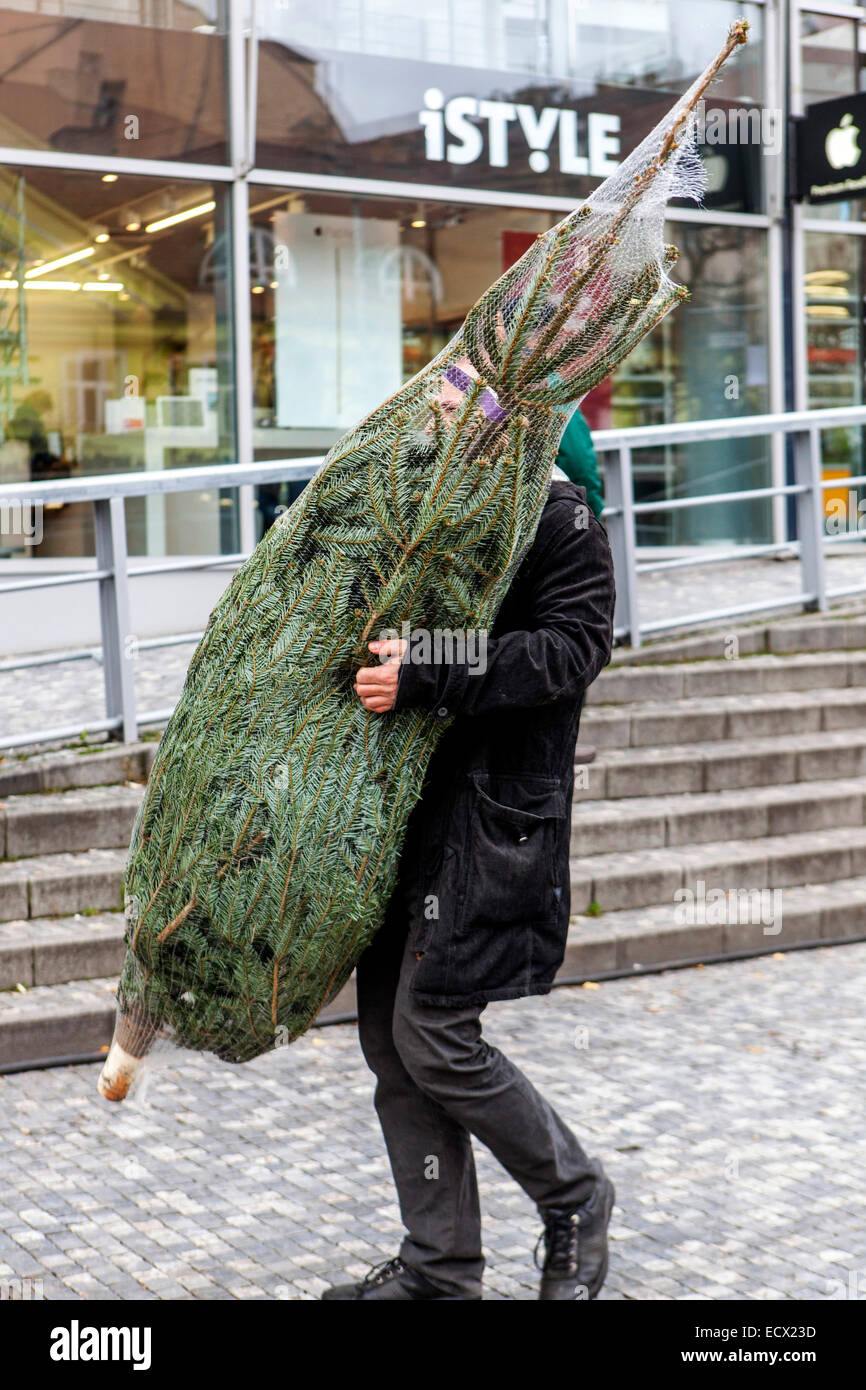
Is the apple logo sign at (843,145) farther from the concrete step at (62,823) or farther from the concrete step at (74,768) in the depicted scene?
the concrete step at (62,823)

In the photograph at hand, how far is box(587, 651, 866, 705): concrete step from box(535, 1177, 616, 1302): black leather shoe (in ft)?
14.5

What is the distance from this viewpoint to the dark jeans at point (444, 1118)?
2.91 meters

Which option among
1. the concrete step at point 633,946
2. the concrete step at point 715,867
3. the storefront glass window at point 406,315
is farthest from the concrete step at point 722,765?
the storefront glass window at point 406,315

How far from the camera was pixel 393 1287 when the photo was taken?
3.08 metres

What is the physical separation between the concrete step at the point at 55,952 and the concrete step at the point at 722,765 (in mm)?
2209

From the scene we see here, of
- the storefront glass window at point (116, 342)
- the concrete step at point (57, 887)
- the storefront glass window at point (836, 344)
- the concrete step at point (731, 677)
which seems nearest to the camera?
the concrete step at point (57, 887)

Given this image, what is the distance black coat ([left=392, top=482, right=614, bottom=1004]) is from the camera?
2.85 metres

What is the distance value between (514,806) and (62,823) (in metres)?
3.21

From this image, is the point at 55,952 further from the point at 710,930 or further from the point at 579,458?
the point at 579,458

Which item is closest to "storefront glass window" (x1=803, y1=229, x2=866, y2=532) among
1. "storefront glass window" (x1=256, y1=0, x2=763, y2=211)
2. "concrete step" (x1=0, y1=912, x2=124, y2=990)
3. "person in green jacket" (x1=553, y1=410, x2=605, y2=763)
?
"storefront glass window" (x1=256, y1=0, x2=763, y2=211)

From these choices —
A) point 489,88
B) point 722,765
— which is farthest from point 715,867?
point 489,88

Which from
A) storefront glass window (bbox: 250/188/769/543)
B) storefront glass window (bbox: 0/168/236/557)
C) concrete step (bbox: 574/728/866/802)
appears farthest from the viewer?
storefront glass window (bbox: 250/188/769/543)

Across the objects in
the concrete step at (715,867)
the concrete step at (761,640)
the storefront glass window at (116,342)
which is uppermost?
the storefront glass window at (116,342)

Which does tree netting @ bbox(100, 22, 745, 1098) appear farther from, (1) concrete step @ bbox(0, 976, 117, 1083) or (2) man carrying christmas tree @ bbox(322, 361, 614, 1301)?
(1) concrete step @ bbox(0, 976, 117, 1083)
